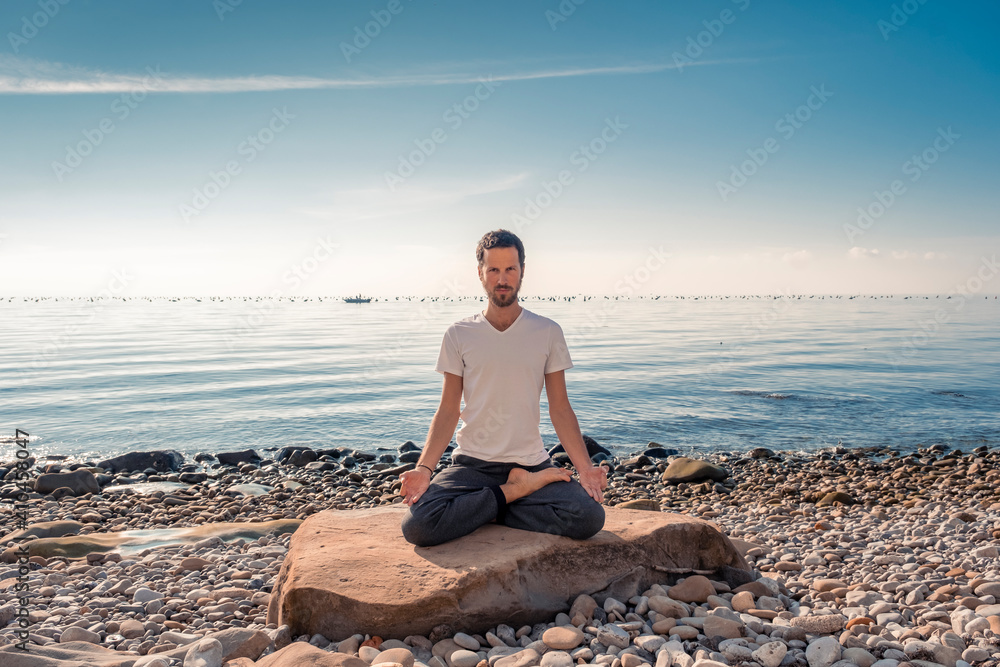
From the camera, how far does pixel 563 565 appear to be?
5035 millimetres

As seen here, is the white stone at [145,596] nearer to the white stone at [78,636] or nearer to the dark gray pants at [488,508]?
the white stone at [78,636]

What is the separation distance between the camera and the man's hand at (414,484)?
517 centimetres

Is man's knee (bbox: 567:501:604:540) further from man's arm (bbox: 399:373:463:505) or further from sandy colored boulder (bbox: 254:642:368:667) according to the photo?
sandy colored boulder (bbox: 254:642:368:667)

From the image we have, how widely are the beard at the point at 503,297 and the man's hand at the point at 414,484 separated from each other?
5.13ft

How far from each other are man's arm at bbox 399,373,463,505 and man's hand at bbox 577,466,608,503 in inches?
46.5

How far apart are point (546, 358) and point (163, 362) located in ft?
101

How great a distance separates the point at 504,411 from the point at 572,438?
0.64 meters

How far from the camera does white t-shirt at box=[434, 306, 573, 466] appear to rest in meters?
5.57

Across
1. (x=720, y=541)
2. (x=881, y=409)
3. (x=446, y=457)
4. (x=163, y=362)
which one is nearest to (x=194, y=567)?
(x=720, y=541)

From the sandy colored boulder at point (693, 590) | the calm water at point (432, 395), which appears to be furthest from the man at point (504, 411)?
the calm water at point (432, 395)

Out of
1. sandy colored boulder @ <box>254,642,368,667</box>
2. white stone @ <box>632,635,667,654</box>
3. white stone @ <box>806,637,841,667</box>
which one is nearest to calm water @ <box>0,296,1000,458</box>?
white stone @ <box>632,635,667,654</box>

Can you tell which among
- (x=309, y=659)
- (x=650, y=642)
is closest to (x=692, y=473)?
(x=650, y=642)

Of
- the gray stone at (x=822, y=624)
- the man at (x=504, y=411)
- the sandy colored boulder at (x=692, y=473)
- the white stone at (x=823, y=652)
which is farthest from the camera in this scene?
the sandy colored boulder at (x=692, y=473)

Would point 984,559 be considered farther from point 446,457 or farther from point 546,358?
point 446,457
